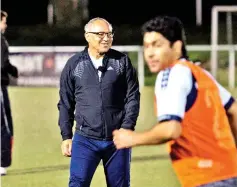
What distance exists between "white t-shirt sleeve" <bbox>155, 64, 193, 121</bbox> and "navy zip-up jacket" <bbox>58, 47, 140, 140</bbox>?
8.33 ft

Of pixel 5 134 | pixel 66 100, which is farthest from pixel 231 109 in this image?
pixel 5 134

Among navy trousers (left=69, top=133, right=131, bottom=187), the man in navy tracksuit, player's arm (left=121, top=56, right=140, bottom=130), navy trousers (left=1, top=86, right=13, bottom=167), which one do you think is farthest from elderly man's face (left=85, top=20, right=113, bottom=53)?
navy trousers (left=1, top=86, right=13, bottom=167)

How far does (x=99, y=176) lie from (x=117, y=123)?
3.36 meters

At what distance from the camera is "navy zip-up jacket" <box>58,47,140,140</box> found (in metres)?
7.18

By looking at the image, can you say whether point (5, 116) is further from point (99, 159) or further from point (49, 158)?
point (99, 159)

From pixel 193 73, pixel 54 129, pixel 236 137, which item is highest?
pixel 193 73

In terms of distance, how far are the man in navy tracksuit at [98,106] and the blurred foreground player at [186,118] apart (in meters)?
2.36

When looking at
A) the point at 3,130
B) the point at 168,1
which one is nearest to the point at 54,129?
the point at 3,130

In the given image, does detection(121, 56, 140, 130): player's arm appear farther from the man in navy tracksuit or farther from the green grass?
the green grass

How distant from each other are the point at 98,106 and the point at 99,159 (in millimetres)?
431

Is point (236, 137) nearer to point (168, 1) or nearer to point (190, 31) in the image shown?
point (190, 31)

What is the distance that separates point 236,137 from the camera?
15.9 ft

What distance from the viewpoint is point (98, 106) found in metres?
7.18

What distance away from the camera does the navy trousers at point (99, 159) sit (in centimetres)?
709
